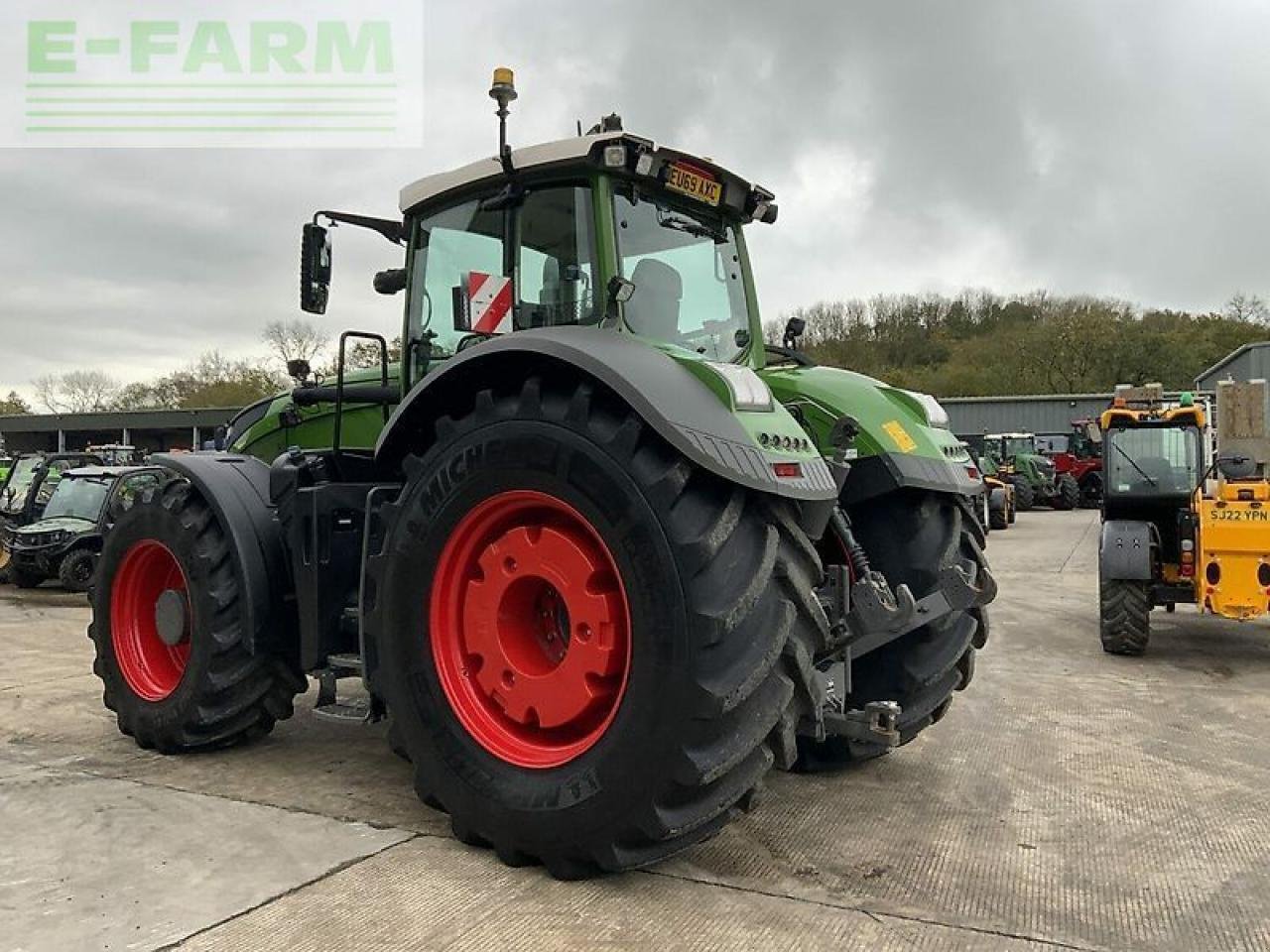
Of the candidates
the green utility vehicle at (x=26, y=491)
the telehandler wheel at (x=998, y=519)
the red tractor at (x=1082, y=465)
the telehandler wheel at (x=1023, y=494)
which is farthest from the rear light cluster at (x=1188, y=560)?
the red tractor at (x=1082, y=465)

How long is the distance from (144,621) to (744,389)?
3.40 meters

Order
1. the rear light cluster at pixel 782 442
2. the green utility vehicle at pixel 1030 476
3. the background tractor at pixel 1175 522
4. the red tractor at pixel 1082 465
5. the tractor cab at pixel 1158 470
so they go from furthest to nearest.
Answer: the red tractor at pixel 1082 465
the green utility vehicle at pixel 1030 476
the tractor cab at pixel 1158 470
the background tractor at pixel 1175 522
the rear light cluster at pixel 782 442

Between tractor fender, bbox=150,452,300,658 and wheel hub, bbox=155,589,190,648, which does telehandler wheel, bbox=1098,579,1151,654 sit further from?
wheel hub, bbox=155,589,190,648

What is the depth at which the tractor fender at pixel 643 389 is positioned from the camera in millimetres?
2889

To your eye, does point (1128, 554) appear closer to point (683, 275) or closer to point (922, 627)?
point (922, 627)

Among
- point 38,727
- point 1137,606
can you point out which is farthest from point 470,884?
point 1137,606

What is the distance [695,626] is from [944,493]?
1754 millimetres

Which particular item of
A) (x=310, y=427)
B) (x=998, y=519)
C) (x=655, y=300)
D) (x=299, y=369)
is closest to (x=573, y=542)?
(x=655, y=300)

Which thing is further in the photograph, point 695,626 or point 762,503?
point 762,503

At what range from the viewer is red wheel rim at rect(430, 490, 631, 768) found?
A: 3119 millimetres

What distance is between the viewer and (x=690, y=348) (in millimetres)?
4125

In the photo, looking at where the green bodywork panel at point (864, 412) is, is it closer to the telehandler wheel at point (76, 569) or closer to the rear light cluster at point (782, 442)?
the rear light cluster at point (782, 442)

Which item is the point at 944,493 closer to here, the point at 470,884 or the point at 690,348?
the point at 690,348

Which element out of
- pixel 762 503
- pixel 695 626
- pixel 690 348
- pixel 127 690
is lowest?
pixel 127 690
